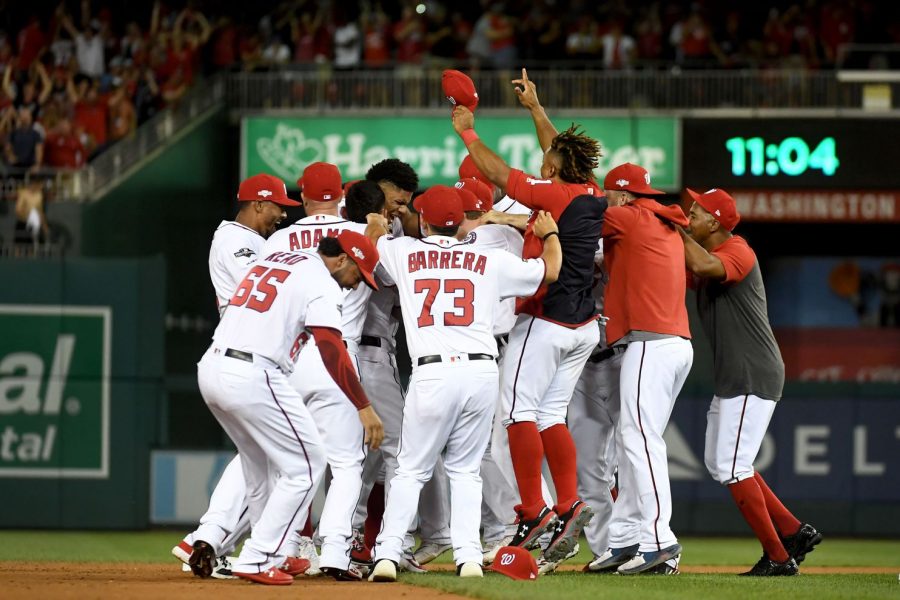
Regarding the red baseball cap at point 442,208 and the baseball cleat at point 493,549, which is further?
the baseball cleat at point 493,549

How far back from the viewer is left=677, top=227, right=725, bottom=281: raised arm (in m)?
7.95

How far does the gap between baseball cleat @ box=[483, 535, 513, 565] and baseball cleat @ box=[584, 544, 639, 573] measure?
549 mm

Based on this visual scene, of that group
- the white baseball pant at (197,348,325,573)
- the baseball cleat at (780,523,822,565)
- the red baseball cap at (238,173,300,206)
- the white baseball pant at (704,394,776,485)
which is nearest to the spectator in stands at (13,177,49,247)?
the red baseball cap at (238,173,300,206)

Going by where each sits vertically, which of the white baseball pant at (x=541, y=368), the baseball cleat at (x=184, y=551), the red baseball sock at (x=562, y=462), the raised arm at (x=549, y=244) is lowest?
the baseball cleat at (x=184, y=551)

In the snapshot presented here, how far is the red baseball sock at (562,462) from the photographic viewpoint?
24.9ft

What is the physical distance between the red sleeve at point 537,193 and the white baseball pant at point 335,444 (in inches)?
53.8

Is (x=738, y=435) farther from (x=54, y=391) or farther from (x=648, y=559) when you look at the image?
(x=54, y=391)

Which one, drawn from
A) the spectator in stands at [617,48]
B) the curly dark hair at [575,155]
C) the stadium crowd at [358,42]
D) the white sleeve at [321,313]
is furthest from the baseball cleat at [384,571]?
the spectator in stands at [617,48]

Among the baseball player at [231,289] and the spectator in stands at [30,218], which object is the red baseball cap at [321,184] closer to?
the baseball player at [231,289]

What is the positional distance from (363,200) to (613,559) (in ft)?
7.97

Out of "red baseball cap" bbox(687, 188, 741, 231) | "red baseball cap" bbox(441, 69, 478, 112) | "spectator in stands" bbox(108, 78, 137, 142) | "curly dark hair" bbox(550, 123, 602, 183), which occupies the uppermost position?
"spectator in stands" bbox(108, 78, 137, 142)

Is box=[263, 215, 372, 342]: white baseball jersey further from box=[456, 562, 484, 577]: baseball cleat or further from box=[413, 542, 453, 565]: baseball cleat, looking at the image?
box=[456, 562, 484, 577]: baseball cleat

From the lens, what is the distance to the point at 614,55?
62.6ft

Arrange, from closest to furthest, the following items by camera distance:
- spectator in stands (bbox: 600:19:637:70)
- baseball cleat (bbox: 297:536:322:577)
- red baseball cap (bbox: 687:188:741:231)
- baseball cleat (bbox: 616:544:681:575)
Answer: baseball cleat (bbox: 616:544:681:575) → baseball cleat (bbox: 297:536:322:577) → red baseball cap (bbox: 687:188:741:231) → spectator in stands (bbox: 600:19:637:70)
